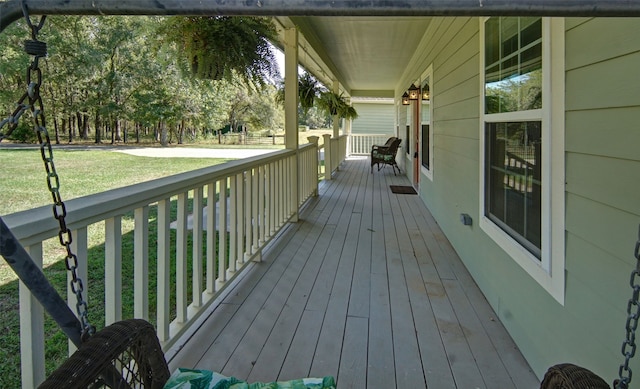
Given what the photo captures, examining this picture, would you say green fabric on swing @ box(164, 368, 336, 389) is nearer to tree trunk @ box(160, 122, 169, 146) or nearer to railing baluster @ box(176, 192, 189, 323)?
railing baluster @ box(176, 192, 189, 323)

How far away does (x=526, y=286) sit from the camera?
74.4 inches

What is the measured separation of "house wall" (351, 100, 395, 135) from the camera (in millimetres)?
16375

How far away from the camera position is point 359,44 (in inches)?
250

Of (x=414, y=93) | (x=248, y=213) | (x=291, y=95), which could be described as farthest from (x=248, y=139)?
(x=248, y=213)

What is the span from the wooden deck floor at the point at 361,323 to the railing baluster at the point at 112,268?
0.52 meters

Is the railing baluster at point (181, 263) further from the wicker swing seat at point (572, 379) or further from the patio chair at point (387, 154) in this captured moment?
the patio chair at point (387, 154)

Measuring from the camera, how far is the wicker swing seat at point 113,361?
79 centimetres

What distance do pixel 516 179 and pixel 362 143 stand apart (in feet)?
45.4

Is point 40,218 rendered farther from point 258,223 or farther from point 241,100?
point 241,100

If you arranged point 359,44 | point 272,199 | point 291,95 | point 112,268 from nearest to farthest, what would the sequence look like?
point 112,268 < point 272,199 < point 291,95 < point 359,44

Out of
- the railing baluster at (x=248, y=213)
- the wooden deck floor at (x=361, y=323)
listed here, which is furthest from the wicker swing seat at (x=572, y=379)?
the railing baluster at (x=248, y=213)

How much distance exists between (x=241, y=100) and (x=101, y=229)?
23.0 m

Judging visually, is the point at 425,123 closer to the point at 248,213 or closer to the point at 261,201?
the point at 261,201

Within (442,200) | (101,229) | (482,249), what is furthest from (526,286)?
(101,229)
